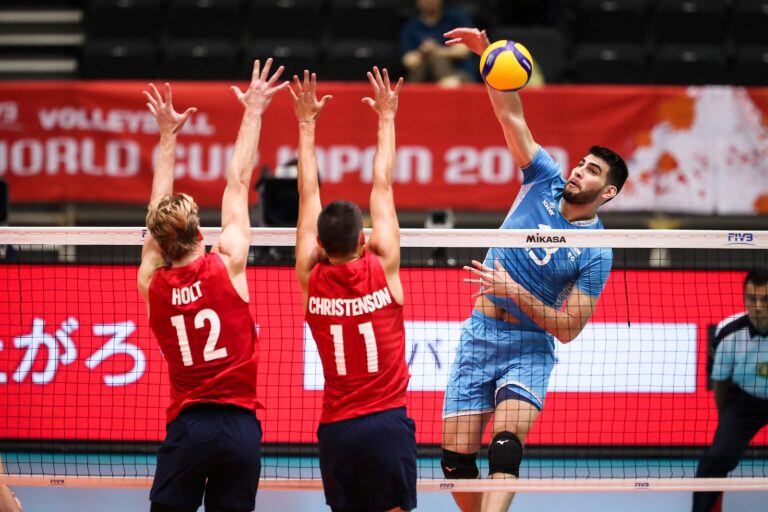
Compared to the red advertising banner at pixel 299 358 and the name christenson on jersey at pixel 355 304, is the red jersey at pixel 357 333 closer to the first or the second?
the name christenson on jersey at pixel 355 304

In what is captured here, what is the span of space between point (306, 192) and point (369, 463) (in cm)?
157

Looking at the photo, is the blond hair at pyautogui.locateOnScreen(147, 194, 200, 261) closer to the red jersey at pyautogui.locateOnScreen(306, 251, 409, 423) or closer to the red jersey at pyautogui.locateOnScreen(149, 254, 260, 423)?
the red jersey at pyautogui.locateOnScreen(149, 254, 260, 423)

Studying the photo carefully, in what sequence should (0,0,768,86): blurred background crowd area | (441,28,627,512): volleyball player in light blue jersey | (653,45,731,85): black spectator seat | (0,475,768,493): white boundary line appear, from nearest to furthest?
(441,28,627,512): volleyball player in light blue jersey < (0,475,768,493): white boundary line < (0,0,768,86): blurred background crowd area < (653,45,731,85): black spectator seat

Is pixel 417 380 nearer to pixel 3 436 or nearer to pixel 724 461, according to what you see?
pixel 724 461

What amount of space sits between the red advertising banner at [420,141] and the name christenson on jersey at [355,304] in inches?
274

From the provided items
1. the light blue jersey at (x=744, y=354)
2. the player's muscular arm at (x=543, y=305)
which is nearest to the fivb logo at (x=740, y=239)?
the player's muscular arm at (x=543, y=305)

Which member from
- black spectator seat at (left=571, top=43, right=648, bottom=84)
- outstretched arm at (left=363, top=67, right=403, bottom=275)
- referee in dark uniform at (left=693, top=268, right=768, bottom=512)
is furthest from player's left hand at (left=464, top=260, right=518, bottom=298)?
black spectator seat at (left=571, top=43, right=648, bottom=84)

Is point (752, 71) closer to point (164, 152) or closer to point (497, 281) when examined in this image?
point (497, 281)

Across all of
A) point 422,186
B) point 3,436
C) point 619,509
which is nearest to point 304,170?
point 619,509

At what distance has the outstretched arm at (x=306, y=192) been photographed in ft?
19.0

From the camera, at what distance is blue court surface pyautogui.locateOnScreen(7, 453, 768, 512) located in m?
8.50

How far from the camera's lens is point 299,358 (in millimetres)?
9266

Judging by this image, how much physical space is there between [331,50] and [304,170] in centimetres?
825

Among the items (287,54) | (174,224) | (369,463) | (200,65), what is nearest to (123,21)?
(200,65)
